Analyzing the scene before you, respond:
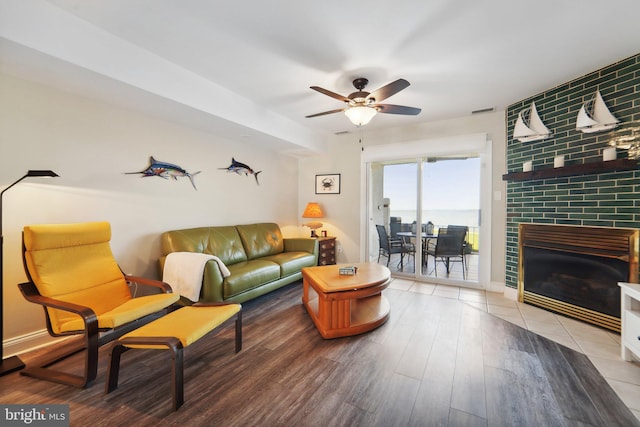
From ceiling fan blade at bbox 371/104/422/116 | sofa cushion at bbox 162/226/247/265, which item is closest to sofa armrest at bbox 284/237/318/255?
sofa cushion at bbox 162/226/247/265

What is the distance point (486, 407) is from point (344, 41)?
2.78m

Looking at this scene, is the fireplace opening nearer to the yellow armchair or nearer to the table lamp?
the table lamp

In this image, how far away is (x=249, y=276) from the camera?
10.0 feet

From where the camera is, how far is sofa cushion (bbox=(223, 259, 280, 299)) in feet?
9.26

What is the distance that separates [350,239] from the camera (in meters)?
4.95

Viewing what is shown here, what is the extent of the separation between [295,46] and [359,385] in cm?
267

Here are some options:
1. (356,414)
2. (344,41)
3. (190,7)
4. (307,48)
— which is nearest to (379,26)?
(344,41)

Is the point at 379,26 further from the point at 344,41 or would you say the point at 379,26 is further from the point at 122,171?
the point at 122,171

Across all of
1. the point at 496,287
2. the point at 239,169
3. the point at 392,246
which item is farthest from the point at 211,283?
the point at 496,287

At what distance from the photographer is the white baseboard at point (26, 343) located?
212 centimetres

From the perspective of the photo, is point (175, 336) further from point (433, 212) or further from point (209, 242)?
point (433, 212)

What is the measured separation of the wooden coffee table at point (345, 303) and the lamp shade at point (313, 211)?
1946 mm

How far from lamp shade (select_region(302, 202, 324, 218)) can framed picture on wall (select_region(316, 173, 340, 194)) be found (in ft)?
1.17

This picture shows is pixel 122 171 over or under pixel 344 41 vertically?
under
